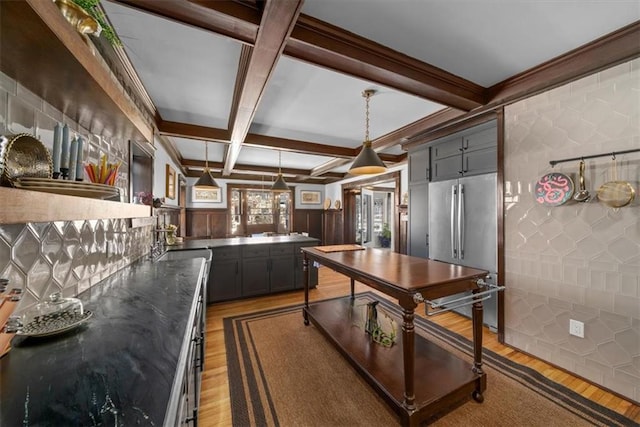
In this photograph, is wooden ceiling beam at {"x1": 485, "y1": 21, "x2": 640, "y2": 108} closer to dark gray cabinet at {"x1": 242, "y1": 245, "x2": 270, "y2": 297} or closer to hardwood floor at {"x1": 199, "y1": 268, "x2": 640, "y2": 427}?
hardwood floor at {"x1": 199, "y1": 268, "x2": 640, "y2": 427}

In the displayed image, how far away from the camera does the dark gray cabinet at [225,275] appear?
3.53 m

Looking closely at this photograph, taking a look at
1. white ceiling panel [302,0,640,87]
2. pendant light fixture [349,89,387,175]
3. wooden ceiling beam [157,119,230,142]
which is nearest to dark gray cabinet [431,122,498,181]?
white ceiling panel [302,0,640,87]

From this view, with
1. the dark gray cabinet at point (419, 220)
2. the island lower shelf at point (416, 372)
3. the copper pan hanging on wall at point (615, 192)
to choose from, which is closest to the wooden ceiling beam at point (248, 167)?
the dark gray cabinet at point (419, 220)

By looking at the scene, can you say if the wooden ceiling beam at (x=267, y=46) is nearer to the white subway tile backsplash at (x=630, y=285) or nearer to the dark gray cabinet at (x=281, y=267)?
the dark gray cabinet at (x=281, y=267)

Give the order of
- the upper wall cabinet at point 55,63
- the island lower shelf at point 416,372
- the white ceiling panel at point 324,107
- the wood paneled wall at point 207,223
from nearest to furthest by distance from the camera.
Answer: the upper wall cabinet at point 55,63
the island lower shelf at point 416,372
the white ceiling panel at point 324,107
the wood paneled wall at point 207,223

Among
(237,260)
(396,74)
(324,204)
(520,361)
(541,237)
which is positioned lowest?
(520,361)

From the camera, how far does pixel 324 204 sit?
805 cm

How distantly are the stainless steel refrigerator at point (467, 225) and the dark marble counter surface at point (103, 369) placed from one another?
2.86 metres

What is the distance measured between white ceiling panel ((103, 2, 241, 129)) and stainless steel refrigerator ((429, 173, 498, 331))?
272cm

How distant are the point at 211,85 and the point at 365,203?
238 inches

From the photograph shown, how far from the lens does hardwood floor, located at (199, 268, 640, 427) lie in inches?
65.5

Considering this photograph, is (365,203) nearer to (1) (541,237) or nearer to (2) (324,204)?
(2) (324,204)

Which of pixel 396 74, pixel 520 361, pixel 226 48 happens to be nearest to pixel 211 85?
pixel 226 48

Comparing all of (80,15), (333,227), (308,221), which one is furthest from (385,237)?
(80,15)
